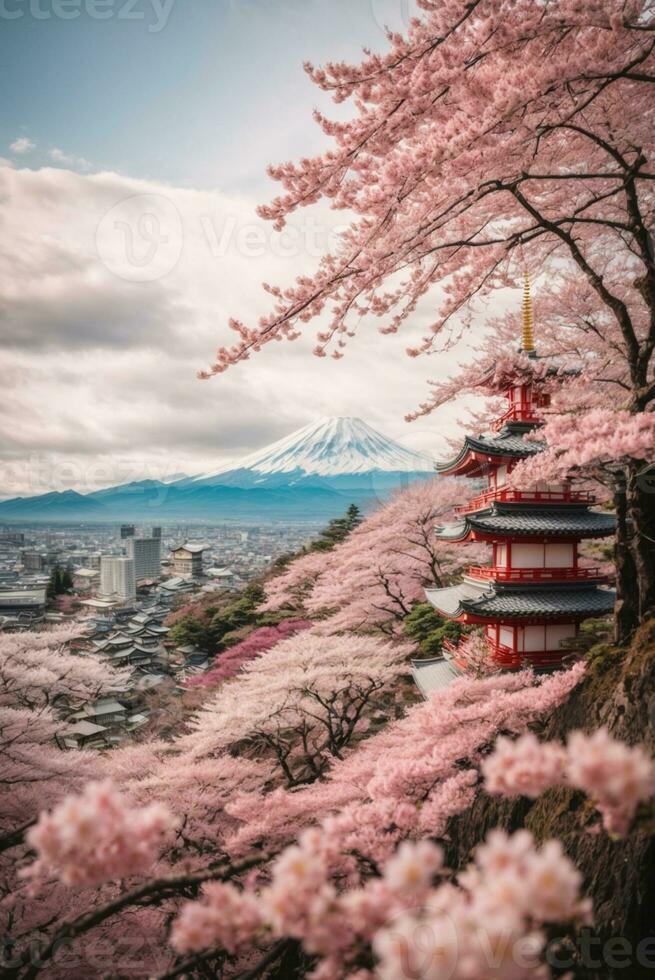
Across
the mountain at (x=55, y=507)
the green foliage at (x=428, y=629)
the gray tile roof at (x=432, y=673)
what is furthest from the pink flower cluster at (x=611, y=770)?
the mountain at (x=55, y=507)

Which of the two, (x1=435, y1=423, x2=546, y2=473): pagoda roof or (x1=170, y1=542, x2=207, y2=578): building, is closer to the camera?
(x1=435, y1=423, x2=546, y2=473): pagoda roof

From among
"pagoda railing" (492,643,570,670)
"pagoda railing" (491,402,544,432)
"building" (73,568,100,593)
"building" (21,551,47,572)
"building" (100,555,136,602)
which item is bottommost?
"building" (73,568,100,593)

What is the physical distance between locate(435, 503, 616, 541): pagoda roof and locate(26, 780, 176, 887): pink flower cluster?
7084mm

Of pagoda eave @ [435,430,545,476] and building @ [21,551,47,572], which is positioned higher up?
pagoda eave @ [435,430,545,476]

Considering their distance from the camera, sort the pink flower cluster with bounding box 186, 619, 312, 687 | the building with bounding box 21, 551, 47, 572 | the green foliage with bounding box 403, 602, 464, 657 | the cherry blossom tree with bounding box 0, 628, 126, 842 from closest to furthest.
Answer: the cherry blossom tree with bounding box 0, 628, 126, 842 → the green foliage with bounding box 403, 602, 464, 657 → the pink flower cluster with bounding box 186, 619, 312, 687 → the building with bounding box 21, 551, 47, 572

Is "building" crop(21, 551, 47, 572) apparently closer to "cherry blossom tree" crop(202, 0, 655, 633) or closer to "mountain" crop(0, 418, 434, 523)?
"mountain" crop(0, 418, 434, 523)

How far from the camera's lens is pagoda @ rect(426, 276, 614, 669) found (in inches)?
309

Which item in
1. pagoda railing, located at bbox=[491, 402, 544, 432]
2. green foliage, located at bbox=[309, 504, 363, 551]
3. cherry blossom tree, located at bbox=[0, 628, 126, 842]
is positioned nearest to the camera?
cherry blossom tree, located at bbox=[0, 628, 126, 842]

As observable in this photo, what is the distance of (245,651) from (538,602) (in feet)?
32.8

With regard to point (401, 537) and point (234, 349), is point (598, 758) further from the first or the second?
point (401, 537)

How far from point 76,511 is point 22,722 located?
96785 mm

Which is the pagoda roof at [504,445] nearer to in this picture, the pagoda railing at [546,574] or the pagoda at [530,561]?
the pagoda at [530,561]

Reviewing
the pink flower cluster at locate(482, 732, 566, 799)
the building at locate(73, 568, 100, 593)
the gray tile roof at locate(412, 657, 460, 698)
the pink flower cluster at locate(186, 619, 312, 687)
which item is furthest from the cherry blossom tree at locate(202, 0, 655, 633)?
the building at locate(73, 568, 100, 593)

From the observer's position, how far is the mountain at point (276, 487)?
54.5 metres
